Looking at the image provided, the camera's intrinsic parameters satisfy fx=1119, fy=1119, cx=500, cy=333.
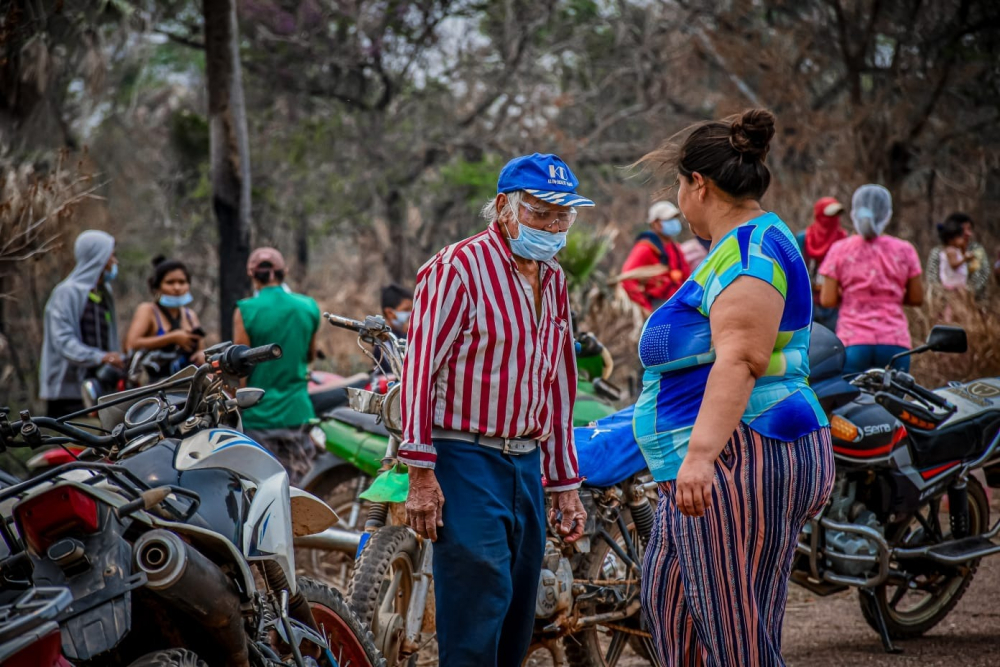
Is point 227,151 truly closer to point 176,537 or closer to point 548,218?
point 548,218

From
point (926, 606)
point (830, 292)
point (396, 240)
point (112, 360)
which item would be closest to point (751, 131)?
point (926, 606)

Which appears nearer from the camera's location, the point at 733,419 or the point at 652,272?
the point at 733,419

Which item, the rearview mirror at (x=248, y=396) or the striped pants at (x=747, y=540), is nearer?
the striped pants at (x=747, y=540)

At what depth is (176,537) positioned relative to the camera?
2.69 m

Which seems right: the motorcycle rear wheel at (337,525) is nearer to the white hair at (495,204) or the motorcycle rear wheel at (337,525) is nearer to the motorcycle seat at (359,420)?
the motorcycle seat at (359,420)

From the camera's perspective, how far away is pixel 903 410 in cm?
541

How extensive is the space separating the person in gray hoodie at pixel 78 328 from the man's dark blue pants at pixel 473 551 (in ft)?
14.7

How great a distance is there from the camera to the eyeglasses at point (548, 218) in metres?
3.57

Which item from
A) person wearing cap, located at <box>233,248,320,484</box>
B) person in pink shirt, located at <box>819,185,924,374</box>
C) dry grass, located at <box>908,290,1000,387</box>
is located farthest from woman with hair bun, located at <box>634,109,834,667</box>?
dry grass, located at <box>908,290,1000,387</box>

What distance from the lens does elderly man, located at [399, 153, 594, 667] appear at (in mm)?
3373

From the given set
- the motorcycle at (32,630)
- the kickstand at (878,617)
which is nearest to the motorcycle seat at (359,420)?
the kickstand at (878,617)

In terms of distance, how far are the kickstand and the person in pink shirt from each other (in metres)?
2.15

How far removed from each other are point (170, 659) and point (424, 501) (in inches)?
35.7

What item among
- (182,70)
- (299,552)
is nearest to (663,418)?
(299,552)
